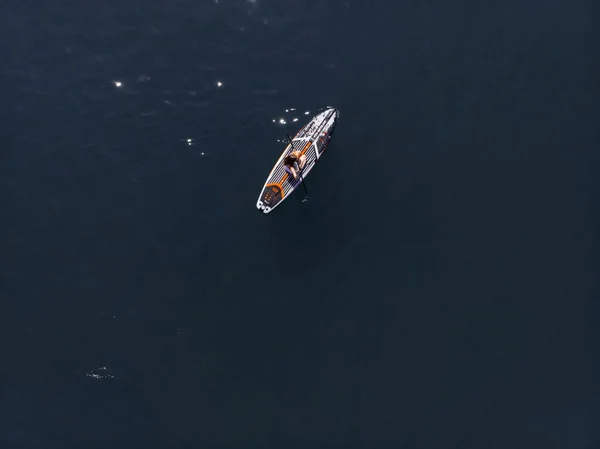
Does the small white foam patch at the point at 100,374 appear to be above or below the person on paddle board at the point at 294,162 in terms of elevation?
below

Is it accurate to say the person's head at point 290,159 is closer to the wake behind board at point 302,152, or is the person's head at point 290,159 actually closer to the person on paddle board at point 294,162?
the person on paddle board at point 294,162

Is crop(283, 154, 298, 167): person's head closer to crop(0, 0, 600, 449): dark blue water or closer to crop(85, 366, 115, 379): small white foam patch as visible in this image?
crop(0, 0, 600, 449): dark blue water

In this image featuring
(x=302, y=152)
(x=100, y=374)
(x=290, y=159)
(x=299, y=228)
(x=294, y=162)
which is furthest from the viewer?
(x=299, y=228)

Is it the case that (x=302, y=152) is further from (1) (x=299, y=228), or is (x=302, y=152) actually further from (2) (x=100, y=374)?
(2) (x=100, y=374)

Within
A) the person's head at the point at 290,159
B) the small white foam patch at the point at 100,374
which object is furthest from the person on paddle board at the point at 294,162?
the small white foam patch at the point at 100,374

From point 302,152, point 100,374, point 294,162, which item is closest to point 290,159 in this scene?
point 294,162

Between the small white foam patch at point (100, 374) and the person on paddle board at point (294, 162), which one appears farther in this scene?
the person on paddle board at point (294, 162)
